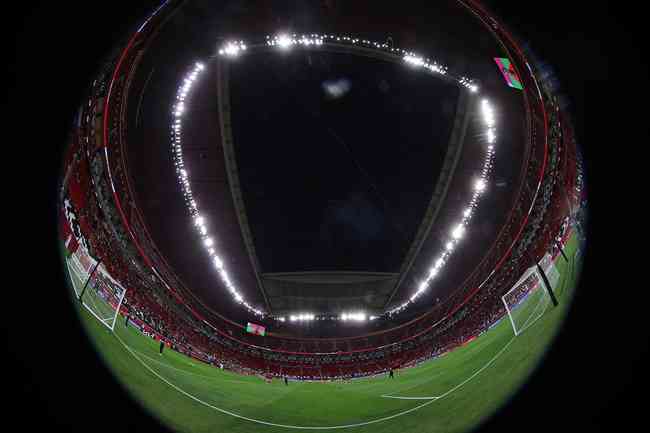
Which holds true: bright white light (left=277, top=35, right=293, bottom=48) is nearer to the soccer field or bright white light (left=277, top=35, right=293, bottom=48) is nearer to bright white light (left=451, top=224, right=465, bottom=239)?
the soccer field

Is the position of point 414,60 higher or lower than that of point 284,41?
lower

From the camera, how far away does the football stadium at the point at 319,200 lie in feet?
10.7

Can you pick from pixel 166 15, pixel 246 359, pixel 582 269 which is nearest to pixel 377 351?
pixel 246 359

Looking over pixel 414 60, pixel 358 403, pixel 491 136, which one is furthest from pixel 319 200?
pixel 358 403

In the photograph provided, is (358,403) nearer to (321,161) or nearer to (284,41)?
(321,161)

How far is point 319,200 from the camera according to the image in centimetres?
643

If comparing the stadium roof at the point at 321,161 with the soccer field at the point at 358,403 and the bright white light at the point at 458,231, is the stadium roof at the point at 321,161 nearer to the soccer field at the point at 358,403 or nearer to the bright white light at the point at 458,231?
the bright white light at the point at 458,231

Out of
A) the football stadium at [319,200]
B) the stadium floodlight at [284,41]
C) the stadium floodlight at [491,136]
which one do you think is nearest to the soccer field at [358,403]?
the football stadium at [319,200]

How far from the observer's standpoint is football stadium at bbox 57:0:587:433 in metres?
3.28

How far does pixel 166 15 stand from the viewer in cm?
313

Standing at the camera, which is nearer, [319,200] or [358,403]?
[358,403]

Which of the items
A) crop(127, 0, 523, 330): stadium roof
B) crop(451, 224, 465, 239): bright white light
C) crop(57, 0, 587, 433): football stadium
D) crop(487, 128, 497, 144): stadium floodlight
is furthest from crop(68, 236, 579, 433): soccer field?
crop(487, 128, 497, 144): stadium floodlight

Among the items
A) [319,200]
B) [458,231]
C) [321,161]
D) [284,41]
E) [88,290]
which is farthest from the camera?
[458,231]

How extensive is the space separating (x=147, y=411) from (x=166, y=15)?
3480 mm
